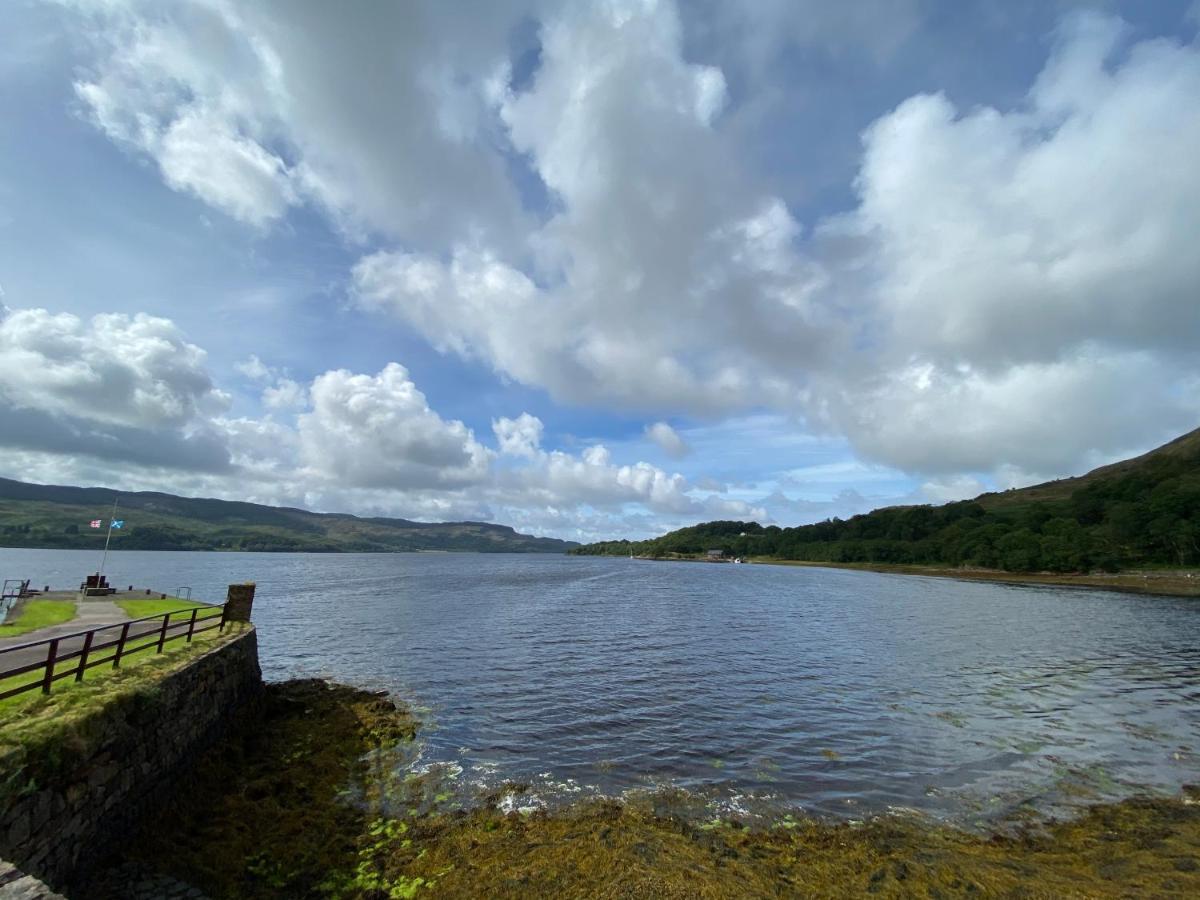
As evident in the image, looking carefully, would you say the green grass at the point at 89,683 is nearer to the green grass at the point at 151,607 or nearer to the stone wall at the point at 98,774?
the stone wall at the point at 98,774

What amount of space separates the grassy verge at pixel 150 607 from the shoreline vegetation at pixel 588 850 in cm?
2393

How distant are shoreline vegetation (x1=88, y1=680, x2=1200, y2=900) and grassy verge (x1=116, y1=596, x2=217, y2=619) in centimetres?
2393

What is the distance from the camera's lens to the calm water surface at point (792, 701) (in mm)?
16500

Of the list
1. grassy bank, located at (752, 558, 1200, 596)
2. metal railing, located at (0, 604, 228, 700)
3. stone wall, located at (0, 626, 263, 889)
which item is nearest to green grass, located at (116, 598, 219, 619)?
metal railing, located at (0, 604, 228, 700)

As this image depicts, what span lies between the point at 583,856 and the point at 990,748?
51.5ft

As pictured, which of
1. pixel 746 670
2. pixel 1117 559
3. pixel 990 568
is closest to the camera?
pixel 746 670

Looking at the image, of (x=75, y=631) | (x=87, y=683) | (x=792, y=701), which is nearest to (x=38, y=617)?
(x=75, y=631)

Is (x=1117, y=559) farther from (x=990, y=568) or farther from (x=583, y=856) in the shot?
(x=583, y=856)

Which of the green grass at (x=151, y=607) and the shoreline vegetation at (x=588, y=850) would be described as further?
the green grass at (x=151, y=607)

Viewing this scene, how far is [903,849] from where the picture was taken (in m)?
12.5

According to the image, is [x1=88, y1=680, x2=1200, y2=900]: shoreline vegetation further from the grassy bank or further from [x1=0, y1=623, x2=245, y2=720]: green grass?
the grassy bank

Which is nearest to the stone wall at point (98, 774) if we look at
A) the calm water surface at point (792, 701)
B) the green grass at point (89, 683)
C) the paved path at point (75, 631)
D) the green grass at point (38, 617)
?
the green grass at point (89, 683)

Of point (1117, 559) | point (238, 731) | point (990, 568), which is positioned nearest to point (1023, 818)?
point (238, 731)

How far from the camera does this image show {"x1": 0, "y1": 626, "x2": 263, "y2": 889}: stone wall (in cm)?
982
